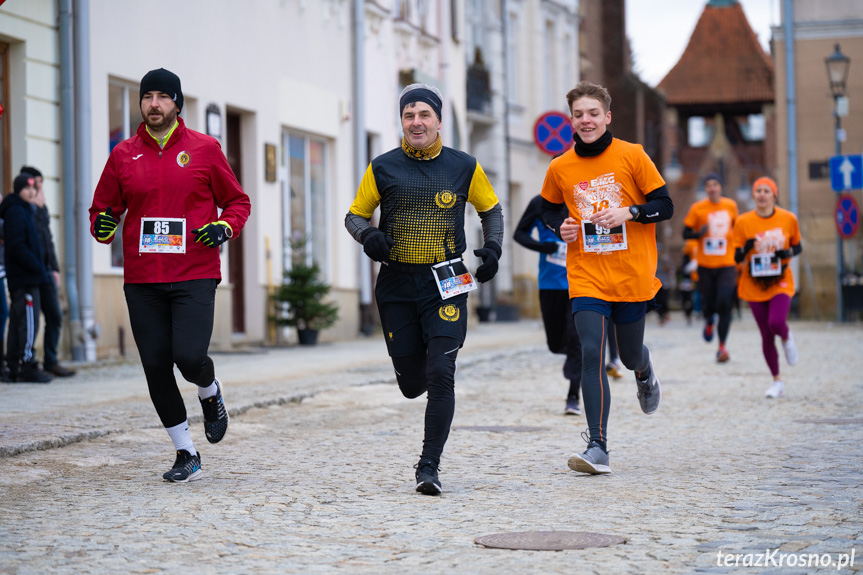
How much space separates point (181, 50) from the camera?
18156mm

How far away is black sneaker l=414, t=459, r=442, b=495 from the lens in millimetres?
6641

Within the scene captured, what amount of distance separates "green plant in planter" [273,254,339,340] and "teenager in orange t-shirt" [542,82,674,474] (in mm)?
12295

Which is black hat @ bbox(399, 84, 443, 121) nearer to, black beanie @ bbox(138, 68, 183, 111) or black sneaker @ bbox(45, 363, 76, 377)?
black beanie @ bbox(138, 68, 183, 111)

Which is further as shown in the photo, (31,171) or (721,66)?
(721,66)

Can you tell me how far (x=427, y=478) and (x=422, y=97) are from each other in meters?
1.83

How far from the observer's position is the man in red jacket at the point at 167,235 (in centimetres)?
716

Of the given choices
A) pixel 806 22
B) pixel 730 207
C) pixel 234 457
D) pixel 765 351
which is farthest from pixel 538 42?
pixel 234 457

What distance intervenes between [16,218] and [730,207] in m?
8.12

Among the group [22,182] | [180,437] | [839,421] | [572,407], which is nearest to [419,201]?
[180,437]

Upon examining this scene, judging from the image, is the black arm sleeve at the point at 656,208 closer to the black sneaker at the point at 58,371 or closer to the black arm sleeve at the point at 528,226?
the black arm sleeve at the point at 528,226

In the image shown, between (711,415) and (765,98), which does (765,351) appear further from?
(765,98)

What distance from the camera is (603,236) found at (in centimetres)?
778

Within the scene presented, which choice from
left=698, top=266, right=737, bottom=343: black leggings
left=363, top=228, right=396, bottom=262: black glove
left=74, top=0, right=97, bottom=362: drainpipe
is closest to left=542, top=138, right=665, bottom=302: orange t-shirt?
left=363, top=228, right=396, bottom=262: black glove

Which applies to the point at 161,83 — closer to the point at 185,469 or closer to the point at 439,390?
the point at 185,469
